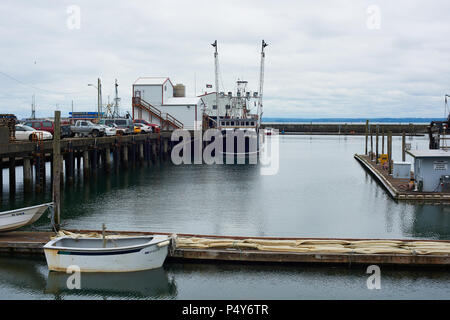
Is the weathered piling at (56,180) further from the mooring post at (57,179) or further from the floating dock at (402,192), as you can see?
the floating dock at (402,192)

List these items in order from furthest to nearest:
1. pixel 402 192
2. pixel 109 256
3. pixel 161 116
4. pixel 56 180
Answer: pixel 161 116, pixel 402 192, pixel 56 180, pixel 109 256

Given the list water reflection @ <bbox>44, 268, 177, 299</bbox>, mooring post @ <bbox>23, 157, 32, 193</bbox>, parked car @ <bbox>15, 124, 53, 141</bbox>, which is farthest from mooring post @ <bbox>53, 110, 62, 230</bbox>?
parked car @ <bbox>15, 124, 53, 141</bbox>

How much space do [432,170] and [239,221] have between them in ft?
45.5

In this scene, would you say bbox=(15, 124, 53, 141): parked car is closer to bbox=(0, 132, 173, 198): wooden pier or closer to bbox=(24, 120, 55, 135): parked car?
bbox=(0, 132, 173, 198): wooden pier

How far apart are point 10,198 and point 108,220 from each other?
908 cm

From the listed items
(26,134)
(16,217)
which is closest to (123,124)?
(26,134)

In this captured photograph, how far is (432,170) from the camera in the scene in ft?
111

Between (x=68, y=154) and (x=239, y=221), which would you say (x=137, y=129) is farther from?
(x=239, y=221)

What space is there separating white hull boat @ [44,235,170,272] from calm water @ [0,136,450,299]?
1.17 feet

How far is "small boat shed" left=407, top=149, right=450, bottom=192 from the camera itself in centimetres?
3300

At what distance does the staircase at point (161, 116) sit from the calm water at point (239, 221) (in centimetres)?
1789

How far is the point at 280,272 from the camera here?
18.9 meters

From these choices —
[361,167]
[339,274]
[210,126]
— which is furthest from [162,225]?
[210,126]

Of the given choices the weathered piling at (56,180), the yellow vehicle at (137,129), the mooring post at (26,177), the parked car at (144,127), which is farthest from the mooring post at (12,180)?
the parked car at (144,127)
